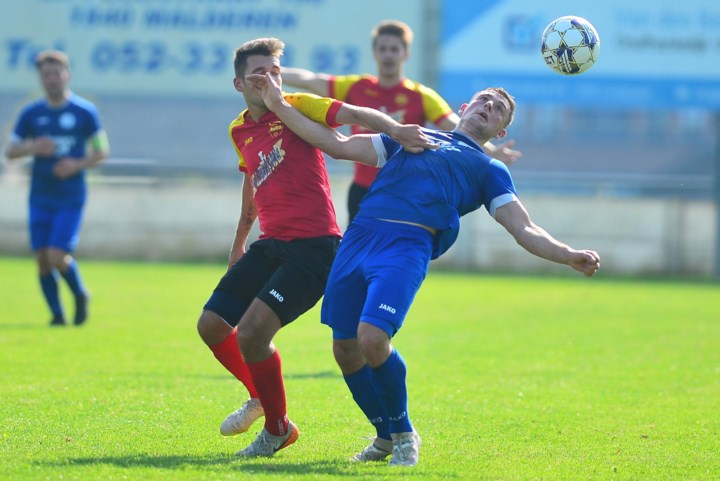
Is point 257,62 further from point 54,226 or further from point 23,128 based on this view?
point 23,128

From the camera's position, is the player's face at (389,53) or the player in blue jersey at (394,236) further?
the player's face at (389,53)

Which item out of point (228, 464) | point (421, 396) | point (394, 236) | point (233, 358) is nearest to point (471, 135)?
point (394, 236)

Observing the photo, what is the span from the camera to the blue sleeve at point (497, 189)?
591 cm

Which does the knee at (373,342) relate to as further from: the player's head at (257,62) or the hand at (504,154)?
the hand at (504,154)

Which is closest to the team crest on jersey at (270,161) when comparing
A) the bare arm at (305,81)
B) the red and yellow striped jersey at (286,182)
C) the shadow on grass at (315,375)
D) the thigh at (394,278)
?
the red and yellow striped jersey at (286,182)

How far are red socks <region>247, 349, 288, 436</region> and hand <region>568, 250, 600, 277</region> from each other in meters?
1.67

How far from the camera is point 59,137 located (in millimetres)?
12828

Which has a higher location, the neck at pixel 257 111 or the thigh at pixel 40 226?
the neck at pixel 257 111

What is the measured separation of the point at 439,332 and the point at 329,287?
6.66m

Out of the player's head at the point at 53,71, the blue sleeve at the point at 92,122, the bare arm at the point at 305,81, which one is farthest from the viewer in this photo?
the blue sleeve at the point at 92,122

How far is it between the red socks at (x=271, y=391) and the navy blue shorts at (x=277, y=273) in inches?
10.7

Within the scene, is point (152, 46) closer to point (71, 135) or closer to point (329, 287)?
point (71, 135)

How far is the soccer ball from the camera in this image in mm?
7539

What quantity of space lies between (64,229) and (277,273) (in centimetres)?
682
